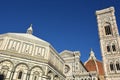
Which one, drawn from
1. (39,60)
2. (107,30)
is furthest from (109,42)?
(39,60)

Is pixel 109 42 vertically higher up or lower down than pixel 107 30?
lower down

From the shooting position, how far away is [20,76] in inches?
711

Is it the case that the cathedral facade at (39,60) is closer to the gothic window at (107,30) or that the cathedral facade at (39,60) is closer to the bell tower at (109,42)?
the bell tower at (109,42)

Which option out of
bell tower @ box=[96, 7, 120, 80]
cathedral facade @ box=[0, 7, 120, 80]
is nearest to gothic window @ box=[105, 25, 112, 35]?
bell tower @ box=[96, 7, 120, 80]

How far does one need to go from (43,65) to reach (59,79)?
4633 mm

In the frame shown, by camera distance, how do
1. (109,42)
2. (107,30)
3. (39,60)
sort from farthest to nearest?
(107,30) < (109,42) < (39,60)

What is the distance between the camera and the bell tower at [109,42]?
2634 centimetres

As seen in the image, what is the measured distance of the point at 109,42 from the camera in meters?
29.8

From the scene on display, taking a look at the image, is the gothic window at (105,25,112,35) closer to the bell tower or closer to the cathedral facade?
the bell tower

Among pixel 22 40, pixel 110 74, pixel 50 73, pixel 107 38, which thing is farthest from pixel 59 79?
pixel 107 38

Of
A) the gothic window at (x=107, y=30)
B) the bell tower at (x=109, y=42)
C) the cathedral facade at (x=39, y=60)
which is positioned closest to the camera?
the cathedral facade at (x=39, y=60)

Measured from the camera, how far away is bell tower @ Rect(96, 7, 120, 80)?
1037 inches

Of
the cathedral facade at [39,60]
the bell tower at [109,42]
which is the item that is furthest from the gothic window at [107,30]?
the cathedral facade at [39,60]

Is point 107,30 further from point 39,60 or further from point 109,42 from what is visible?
point 39,60
